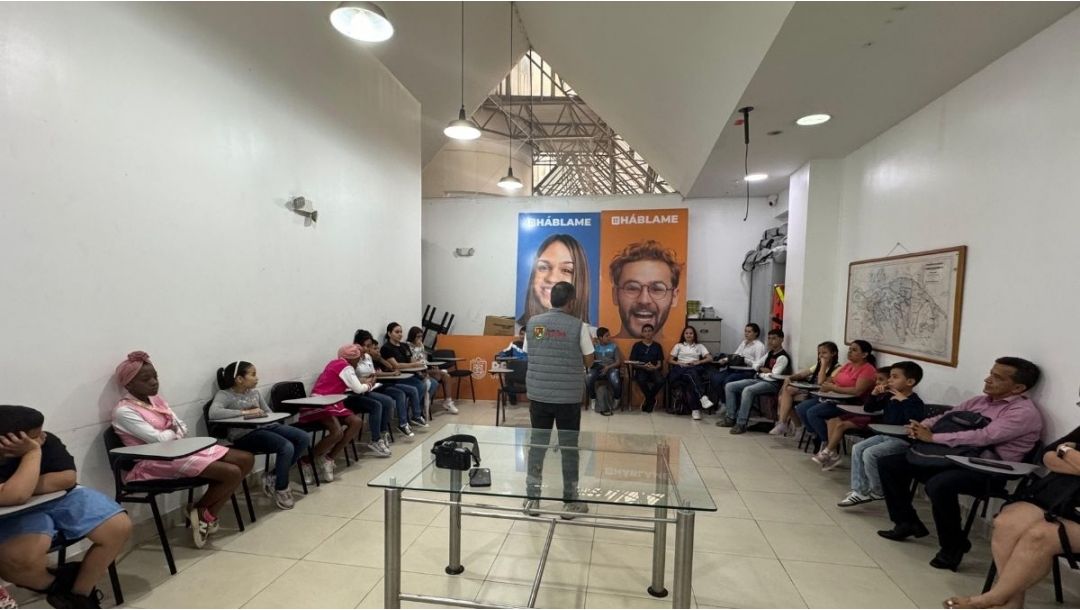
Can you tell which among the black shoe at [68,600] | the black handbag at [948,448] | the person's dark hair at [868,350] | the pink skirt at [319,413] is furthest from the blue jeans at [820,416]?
the black shoe at [68,600]

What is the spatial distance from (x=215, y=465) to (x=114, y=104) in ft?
7.12

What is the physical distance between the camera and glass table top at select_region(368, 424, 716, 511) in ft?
6.49

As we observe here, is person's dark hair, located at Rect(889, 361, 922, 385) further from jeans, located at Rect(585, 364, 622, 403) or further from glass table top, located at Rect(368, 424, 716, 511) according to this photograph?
jeans, located at Rect(585, 364, 622, 403)

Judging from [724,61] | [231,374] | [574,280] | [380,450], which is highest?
[724,61]

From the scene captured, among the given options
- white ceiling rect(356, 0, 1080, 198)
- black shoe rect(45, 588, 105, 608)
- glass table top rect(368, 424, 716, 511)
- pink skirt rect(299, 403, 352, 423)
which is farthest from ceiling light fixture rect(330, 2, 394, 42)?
black shoe rect(45, 588, 105, 608)

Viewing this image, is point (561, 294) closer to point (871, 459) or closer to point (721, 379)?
point (871, 459)

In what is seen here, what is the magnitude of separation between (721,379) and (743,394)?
67 centimetres

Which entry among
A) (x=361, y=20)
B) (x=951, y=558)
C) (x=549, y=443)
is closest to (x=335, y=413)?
(x=549, y=443)

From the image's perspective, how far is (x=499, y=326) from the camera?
8.09 m

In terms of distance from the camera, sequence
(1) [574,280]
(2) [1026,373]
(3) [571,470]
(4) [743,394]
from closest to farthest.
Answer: (3) [571,470]
(2) [1026,373]
(4) [743,394]
(1) [574,280]

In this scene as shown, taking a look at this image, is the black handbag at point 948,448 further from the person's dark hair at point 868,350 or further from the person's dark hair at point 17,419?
the person's dark hair at point 17,419

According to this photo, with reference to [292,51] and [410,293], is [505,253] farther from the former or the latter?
[292,51]

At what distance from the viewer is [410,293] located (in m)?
6.40

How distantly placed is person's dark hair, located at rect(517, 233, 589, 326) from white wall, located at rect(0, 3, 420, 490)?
3.59 meters
